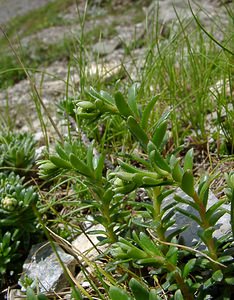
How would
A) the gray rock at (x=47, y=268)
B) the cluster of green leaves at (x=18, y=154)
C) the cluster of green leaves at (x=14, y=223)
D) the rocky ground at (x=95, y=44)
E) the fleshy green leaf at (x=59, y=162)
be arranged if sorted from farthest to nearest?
the rocky ground at (x=95, y=44), the cluster of green leaves at (x=18, y=154), the cluster of green leaves at (x=14, y=223), the gray rock at (x=47, y=268), the fleshy green leaf at (x=59, y=162)

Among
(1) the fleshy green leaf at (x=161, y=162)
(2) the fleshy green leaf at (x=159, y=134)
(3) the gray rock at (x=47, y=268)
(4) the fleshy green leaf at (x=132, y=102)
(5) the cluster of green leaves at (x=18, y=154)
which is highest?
(4) the fleshy green leaf at (x=132, y=102)

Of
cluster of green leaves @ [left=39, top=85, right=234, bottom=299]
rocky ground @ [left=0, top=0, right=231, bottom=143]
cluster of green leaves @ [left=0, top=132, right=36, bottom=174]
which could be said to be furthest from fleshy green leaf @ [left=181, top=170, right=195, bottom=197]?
rocky ground @ [left=0, top=0, right=231, bottom=143]

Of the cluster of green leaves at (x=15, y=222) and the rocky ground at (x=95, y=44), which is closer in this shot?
the cluster of green leaves at (x=15, y=222)

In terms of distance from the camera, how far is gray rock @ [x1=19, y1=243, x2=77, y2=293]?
1.74 meters

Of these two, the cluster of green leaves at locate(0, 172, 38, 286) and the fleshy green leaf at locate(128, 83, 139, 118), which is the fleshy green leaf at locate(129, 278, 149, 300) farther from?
the cluster of green leaves at locate(0, 172, 38, 286)

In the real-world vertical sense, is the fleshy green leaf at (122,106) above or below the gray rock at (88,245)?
above

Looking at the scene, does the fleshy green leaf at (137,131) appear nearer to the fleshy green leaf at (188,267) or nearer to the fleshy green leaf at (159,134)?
the fleshy green leaf at (159,134)

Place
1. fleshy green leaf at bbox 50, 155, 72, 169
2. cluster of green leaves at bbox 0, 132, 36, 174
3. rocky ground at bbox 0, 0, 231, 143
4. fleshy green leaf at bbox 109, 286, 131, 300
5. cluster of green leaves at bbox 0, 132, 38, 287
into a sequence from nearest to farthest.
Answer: fleshy green leaf at bbox 109, 286, 131, 300 → fleshy green leaf at bbox 50, 155, 72, 169 → cluster of green leaves at bbox 0, 132, 38, 287 → cluster of green leaves at bbox 0, 132, 36, 174 → rocky ground at bbox 0, 0, 231, 143

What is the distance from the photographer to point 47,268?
1837 millimetres

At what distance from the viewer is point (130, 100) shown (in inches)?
53.9

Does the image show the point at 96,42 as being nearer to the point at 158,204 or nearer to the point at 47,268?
the point at 47,268

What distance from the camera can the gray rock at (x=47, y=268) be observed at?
1741 mm

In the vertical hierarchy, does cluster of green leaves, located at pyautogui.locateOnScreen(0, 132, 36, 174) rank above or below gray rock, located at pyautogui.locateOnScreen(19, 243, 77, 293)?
above

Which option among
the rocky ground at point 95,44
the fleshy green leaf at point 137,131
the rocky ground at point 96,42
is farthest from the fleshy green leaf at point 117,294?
the rocky ground at point 95,44
